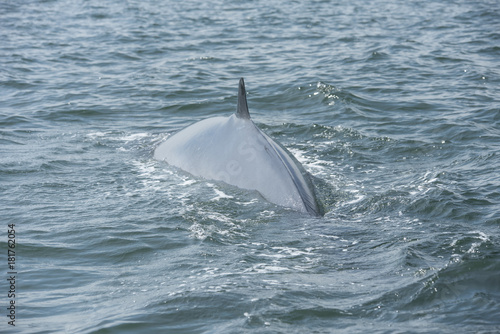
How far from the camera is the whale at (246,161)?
26.5 ft

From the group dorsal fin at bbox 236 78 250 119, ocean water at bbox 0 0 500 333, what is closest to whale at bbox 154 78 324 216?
dorsal fin at bbox 236 78 250 119

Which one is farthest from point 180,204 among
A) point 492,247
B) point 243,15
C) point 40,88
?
point 243,15

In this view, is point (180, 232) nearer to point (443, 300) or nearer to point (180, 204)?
point (180, 204)

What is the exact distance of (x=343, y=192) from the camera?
29.4ft

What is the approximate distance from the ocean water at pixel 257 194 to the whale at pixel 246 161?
0.53 ft

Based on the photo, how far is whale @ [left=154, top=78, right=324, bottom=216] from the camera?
318 inches

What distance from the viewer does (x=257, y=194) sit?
8203 mm

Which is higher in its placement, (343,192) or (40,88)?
(40,88)

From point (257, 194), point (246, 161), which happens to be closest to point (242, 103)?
point (246, 161)

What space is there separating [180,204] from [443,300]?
3.73 meters

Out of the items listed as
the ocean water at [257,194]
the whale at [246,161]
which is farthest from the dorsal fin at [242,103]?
the ocean water at [257,194]

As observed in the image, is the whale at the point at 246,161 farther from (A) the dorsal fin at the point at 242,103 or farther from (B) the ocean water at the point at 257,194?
(B) the ocean water at the point at 257,194

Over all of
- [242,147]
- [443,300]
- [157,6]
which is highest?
[157,6]

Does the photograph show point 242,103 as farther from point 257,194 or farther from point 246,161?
point 257,194
